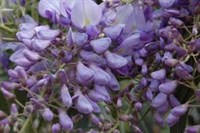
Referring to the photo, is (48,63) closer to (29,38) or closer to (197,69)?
(29,38)

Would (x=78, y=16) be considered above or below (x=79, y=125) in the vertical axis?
above

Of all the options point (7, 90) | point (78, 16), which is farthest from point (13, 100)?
point (78, 16)

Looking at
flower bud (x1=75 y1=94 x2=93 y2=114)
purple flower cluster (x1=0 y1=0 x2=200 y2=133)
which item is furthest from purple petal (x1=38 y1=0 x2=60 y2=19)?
flower bud (x1=75 y1=94 x2=93 y2=114)

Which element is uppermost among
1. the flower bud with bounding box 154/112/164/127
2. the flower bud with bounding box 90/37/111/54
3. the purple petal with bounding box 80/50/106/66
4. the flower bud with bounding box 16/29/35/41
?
the flower bud with bounding box 16/29/35/41

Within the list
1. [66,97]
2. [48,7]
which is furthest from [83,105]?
[48,7]

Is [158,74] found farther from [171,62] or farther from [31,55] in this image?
[31,55]

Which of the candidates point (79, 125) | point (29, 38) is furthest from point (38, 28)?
point (79, 125)

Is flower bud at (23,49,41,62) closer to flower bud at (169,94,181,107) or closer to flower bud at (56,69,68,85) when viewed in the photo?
flower bud at (56,69,68,85)
